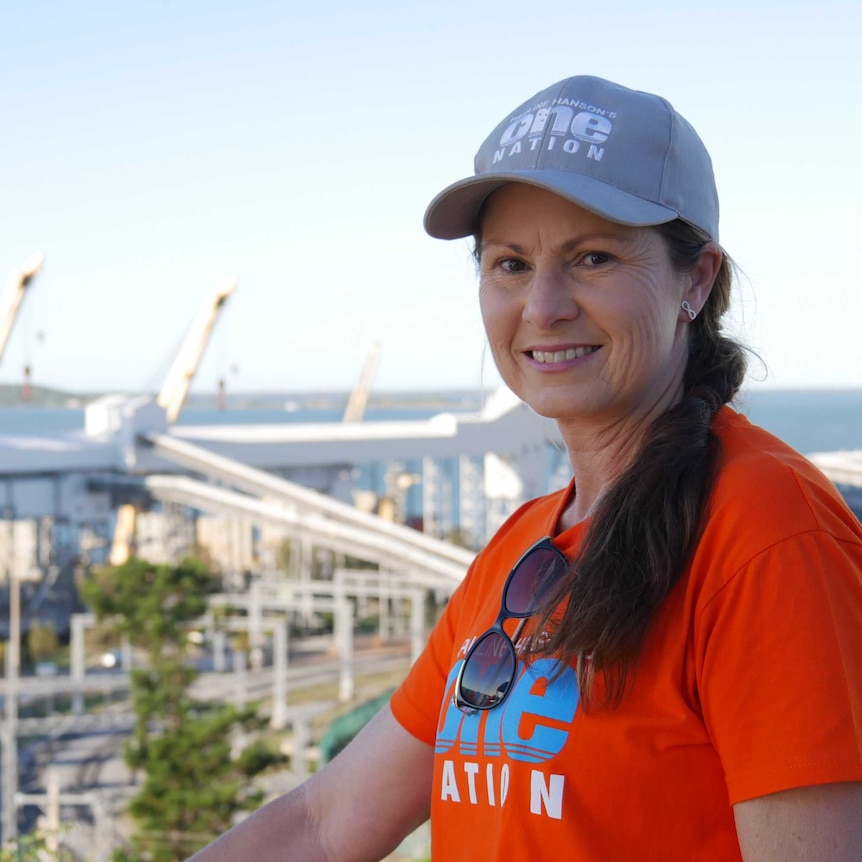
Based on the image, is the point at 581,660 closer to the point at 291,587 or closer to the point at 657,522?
the point at 657,522

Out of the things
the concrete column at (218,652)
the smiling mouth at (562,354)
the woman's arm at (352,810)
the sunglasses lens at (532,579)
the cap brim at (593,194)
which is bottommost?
the concrete column at (218,652)

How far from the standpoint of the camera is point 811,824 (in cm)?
105

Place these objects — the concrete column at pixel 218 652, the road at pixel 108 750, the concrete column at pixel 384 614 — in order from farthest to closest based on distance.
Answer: the concrete column at pixel 384 614 → the concrete column at pixel 218 652 → the road at pixel 108 750

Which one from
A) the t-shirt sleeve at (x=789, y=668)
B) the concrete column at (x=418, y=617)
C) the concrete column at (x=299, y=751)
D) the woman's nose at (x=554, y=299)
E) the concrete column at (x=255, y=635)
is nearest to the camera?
the t-shirt sleeve at (x=789, y=668)

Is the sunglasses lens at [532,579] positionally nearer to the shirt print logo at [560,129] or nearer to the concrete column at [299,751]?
the shirt print logo at [560,129]

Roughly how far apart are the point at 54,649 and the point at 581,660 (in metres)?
19.8

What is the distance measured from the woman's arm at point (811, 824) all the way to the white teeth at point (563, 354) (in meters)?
0.56

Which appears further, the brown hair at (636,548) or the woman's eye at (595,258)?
the woman's eye at (595,258)

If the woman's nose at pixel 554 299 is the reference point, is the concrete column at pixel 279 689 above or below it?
below

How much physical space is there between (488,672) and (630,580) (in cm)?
27

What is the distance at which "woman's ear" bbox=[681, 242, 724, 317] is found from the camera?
144 cm

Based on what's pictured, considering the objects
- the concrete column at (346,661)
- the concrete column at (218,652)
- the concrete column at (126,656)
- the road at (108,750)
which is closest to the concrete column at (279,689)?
the road at (108,750)

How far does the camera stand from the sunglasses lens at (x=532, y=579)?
1.41 m

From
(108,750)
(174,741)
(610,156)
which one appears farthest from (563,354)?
(108,750)
